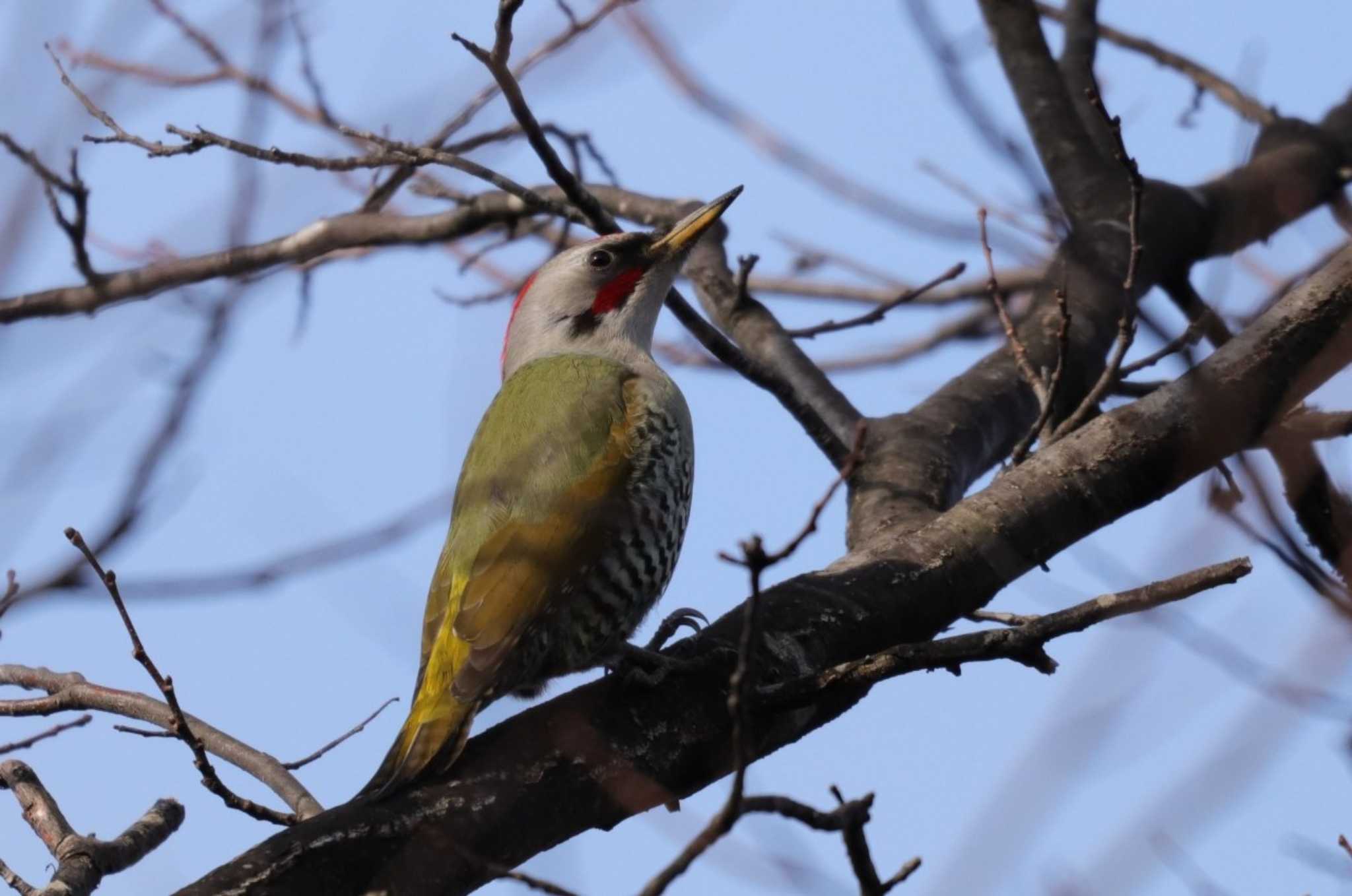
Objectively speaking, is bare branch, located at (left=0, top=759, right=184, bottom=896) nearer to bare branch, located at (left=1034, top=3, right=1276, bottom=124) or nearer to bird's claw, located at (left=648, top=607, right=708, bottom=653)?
bird's claw, located at (left=648, top=607, right=708, bottom=653)

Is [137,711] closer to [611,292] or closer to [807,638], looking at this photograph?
[807,638]

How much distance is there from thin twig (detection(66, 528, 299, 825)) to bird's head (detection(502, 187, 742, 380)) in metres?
3.48

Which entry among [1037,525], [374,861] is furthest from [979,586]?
[374,861]

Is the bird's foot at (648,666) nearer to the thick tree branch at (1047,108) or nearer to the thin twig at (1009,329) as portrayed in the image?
the thin twig at (1009,329)

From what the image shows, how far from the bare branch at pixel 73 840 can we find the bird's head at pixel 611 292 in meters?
3.23

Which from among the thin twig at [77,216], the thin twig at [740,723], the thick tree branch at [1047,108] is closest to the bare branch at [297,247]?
the thin twig at [77,216]

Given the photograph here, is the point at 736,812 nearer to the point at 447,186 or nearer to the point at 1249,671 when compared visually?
the point at 1249,671

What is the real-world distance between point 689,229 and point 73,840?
4211 mm

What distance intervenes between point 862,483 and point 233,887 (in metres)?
3.39

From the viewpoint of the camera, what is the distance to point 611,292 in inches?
312

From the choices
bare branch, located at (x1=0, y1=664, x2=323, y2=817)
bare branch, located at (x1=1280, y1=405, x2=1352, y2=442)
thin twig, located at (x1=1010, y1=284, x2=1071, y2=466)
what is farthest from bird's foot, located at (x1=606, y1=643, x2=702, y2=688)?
bare branch, located at (x1=1280, y1=405, x2=1352, y2=442)

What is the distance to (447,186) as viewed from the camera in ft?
29.0

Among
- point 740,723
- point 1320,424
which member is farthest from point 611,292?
point 740,723

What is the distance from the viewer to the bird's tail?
430 cm
